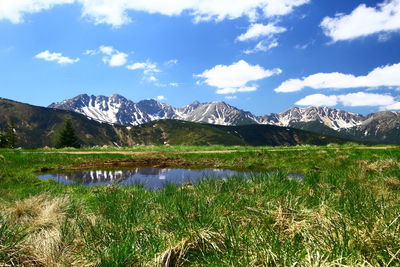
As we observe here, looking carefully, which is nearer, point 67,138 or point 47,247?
point 47,247

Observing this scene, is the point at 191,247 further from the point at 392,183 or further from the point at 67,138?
the point at 67,138

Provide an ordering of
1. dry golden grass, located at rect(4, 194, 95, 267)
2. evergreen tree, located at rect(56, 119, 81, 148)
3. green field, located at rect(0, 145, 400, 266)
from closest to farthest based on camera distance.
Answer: green field, located at rect(0, 145, 400, 266) < dry golden grass, located at rect(4, 194, 95, 267) < evergreen tree, located at rect(56, 119, 81, 148)

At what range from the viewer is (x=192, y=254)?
4.60 m

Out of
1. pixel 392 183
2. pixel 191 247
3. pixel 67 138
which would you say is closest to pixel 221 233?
pixel 191 247

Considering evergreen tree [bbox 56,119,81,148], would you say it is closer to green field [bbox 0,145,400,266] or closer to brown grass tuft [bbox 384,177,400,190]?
green field [bbox 0,145,400,266]

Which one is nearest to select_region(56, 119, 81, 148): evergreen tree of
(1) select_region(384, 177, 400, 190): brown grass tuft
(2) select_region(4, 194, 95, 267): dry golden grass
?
(2) select_region(4, 194, 95, 267): dry golden grass

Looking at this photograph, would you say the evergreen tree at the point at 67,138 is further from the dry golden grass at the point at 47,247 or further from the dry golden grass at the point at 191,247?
the dry golden grass at the point at 191,247

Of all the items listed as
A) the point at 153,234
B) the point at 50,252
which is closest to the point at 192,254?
the point at 153,234

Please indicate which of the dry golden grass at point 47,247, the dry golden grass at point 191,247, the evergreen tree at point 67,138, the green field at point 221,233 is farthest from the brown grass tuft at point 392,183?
Result: the evergreen tree at point 67,138

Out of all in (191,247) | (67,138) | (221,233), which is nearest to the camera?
(191,247)

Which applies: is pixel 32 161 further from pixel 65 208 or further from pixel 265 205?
pixel 265 205

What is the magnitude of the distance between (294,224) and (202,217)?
1.66 metres

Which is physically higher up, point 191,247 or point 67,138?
point 67,138

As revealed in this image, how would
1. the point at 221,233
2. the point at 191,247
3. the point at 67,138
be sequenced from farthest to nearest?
the point at 67,138 < the point at 221,233 < the point at 191,247
